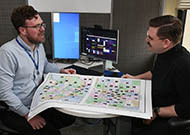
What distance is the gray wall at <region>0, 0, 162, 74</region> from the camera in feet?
7.97

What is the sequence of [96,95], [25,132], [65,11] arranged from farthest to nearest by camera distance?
[65,11], [25,132], [96,95]

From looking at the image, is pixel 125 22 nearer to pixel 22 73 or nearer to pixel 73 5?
pixel 73 5

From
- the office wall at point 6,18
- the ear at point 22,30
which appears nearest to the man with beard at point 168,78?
the ear at point 22,30

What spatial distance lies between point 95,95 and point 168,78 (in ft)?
1.66

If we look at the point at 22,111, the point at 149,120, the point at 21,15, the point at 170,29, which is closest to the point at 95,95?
the point at 149,120

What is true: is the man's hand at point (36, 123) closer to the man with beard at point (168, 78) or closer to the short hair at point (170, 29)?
the man with beard at point (168, 78)

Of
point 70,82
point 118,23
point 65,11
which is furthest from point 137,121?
point 65,11

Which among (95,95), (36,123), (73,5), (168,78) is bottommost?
(36,123)

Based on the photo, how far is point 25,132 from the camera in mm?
1522

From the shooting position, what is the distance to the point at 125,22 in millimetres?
2508

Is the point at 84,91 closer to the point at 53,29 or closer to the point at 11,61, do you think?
the point at 11,61

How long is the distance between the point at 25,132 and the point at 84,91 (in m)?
0.53

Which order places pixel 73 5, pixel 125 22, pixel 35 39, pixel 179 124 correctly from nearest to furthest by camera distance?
1. pixel 179 124
2. pixel 35 39
3. pixel 73 5
4. pixel 125 22

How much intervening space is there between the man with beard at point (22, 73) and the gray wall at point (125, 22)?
88 centimetres
